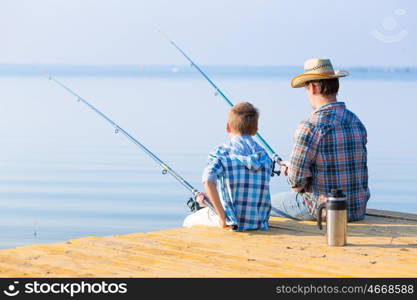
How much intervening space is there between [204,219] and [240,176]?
507mm

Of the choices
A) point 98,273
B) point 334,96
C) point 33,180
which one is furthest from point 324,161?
point 33,180

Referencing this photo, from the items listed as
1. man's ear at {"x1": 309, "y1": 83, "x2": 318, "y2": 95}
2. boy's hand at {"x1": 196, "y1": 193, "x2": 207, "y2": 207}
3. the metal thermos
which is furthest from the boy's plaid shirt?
boy's hand at {"x1": 196, "y1": 193, "x2": 207, "y2": 207}

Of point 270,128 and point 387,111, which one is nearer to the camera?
point 270,128

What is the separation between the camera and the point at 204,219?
577 centimetres

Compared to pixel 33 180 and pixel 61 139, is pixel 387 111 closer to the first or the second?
pixel 61 139

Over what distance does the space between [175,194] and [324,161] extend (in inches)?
192

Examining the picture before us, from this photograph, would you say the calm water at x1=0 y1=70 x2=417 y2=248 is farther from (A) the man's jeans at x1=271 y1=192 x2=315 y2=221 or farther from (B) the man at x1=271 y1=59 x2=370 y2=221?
(B) the man at x1=271 y1=59 x2=370 y2=221

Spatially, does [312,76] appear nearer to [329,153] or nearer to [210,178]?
[329,153]

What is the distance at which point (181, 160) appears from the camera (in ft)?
40.8

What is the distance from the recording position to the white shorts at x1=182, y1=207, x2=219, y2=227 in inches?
224

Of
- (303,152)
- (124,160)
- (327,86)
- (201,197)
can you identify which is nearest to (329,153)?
(303,152)

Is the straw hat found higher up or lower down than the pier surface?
higher up

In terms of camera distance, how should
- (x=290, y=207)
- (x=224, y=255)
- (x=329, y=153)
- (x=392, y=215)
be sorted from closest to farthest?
(x=224, y=255) < (x=329, y=153) < (x=290, y=207) < (x=392, y=215)

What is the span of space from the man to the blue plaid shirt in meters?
0.20
